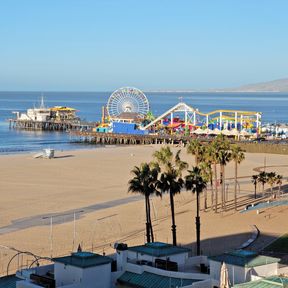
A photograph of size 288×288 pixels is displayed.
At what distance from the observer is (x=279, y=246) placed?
35.9 metres

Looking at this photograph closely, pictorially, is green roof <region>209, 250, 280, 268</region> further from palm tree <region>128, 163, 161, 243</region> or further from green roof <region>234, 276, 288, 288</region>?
palm tree <region>128, 163, 161, 243</region>

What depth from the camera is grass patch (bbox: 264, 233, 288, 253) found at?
34875 millimetres

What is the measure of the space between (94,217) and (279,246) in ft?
44.8

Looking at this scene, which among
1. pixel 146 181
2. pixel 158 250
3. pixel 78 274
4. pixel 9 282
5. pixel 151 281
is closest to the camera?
pixel 78 274

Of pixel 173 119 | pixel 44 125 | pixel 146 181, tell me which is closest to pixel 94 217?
pixel 146 181

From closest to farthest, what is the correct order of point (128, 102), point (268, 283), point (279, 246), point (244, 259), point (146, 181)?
point (268, 283) → point (244, 259) → point (146, 181) → point (279, 246) → point (128, 102)

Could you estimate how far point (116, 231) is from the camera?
40.5 meters

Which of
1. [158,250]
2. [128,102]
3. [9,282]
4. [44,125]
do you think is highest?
[128,102]

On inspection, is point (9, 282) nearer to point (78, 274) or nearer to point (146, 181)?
point (78, 274)

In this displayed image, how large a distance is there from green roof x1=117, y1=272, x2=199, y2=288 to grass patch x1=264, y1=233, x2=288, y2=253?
1390cm

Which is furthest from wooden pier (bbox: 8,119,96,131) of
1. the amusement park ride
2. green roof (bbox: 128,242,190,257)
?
green roof (bbox: 128,242,190,257)

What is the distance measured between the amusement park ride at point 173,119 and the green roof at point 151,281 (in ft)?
301

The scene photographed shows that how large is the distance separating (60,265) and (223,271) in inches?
244

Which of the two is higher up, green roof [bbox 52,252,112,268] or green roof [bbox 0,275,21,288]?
green roof [bbox 52,252,112,268]
